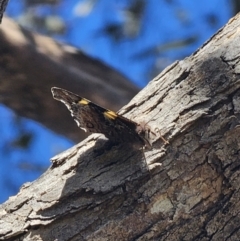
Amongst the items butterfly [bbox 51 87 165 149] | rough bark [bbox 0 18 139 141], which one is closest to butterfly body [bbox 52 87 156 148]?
butterfly [bbox 51 87 165 149]

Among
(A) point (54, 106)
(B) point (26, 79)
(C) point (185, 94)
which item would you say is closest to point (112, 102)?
(A) point (54, 106)

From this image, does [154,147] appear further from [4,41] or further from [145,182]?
[4,41]

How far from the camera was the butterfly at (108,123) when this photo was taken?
103 centimetres

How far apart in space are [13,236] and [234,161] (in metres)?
0.46

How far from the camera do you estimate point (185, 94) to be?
41.7 inches

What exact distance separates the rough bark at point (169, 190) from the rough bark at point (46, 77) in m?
1.04

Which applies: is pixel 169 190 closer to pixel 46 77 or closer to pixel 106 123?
pixel 106 123

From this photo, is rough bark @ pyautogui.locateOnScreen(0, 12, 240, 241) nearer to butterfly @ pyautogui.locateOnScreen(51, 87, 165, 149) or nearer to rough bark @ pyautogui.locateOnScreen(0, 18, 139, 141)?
butterfly @ pyautogui.locateOnScreen(51, 87, 165, 149)

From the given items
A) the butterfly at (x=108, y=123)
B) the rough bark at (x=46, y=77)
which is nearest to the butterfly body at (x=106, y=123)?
the butterfly at (x=108, y=123)

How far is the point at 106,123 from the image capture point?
1056 millimetres

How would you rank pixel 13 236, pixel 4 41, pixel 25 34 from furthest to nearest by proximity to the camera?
pixel 25 34 → pixel 4 41 → pixel 13 236

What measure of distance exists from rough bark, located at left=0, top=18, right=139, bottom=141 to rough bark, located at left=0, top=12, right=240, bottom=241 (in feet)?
3.41

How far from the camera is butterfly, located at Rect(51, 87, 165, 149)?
3.38 ft

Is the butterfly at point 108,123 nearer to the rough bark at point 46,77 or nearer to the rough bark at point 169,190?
the rough bark at point 169,190
